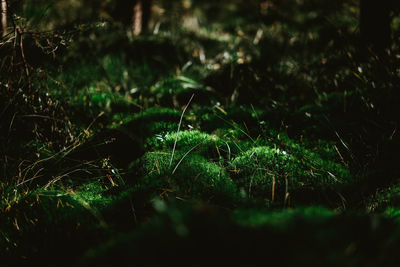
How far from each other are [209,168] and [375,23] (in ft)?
Answer: 10.4

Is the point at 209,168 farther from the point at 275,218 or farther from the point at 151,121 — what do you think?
the point at 151,121

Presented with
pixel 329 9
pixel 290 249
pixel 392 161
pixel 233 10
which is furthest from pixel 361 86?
pixel 233 10

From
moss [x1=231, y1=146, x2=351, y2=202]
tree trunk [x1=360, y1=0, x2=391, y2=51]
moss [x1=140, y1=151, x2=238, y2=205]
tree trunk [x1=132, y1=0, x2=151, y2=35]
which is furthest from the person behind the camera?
tree trunk [x1=132, y1=0, x2=151, y2=35]

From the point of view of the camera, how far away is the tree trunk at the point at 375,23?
3.74 m

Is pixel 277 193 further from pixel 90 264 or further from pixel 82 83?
pixel 82 83

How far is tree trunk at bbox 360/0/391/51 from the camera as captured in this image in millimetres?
3744

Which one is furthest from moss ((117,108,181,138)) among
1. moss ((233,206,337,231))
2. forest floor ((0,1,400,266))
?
moss ((233,206,337,231))

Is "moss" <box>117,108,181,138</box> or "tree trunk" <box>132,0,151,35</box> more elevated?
"tree trunk" <box>132,0,151,35</box>

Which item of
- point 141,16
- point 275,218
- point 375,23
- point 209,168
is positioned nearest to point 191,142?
point 209,168

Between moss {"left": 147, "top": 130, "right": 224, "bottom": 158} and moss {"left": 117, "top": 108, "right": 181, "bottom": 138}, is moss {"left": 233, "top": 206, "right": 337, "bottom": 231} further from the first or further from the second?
moss {"left": 117, "top": 108, "right": 181, "bottom": 138}

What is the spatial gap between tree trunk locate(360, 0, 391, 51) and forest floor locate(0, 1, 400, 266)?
19 centimetres

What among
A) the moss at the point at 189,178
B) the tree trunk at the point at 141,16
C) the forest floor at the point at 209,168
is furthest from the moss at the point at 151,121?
the tree trunk at the point at 141,16

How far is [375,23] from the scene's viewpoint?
3.80m

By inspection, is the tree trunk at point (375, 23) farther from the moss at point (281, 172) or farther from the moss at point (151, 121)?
the moss at point (151, 121)
